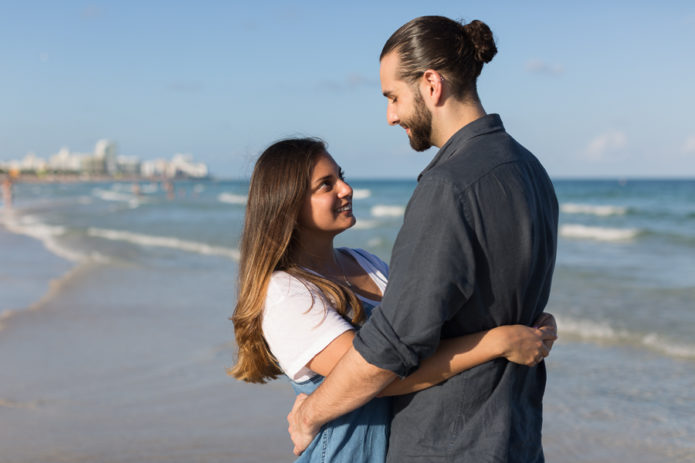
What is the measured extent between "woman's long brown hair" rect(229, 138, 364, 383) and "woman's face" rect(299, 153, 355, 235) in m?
0.02

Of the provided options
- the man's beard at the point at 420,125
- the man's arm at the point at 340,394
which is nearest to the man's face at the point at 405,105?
the man's beard at the point at 420,125

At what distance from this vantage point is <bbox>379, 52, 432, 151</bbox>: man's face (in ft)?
5.67

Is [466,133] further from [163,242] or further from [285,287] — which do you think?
[163,242]

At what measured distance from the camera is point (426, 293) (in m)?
1.41

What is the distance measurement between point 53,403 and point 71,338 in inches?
82.5

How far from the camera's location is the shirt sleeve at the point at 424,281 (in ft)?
4.63

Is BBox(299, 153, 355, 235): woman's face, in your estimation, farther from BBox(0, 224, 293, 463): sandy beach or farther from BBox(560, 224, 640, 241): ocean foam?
BBox(560, 224, 640, 241): ocean foam

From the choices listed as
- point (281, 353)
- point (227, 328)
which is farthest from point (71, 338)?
point (281, 353)

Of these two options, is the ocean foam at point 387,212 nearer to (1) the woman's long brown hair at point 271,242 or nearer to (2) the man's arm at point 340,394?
(1) the woman's long brown hair at point 271,242

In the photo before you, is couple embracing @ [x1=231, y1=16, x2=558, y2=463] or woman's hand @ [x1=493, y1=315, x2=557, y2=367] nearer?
couple embracing @ [x1=231, y1=16, x2=558, y2=463]

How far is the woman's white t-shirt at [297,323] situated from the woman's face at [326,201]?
23 centimetres

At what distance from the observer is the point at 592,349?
6512 mm

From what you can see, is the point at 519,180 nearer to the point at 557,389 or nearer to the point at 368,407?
the point at 368,407

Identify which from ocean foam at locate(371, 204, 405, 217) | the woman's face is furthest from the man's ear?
ocean foam at locate(371, 204, 405, 217)
